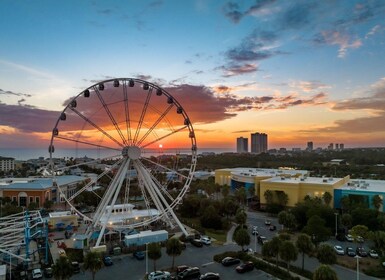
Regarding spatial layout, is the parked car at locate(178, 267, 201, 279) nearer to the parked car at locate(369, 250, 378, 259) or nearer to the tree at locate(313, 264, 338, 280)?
the tree at locate(313, 264, 338, 280)

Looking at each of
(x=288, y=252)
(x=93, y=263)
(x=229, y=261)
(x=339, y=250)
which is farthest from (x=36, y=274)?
(x=339, y=250)

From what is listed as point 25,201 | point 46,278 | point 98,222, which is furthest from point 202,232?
point 25,201

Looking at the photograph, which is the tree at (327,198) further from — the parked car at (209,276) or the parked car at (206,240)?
the parked car at (209,276)

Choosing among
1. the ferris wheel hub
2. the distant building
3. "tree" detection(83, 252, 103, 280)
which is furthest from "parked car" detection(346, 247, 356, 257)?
the distant building

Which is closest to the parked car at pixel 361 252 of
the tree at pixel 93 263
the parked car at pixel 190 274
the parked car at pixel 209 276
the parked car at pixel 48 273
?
the parked car at pixel 209 276

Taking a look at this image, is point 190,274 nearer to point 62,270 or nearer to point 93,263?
point 93,263

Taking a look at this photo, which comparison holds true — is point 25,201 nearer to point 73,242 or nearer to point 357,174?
Result: point 73,242
